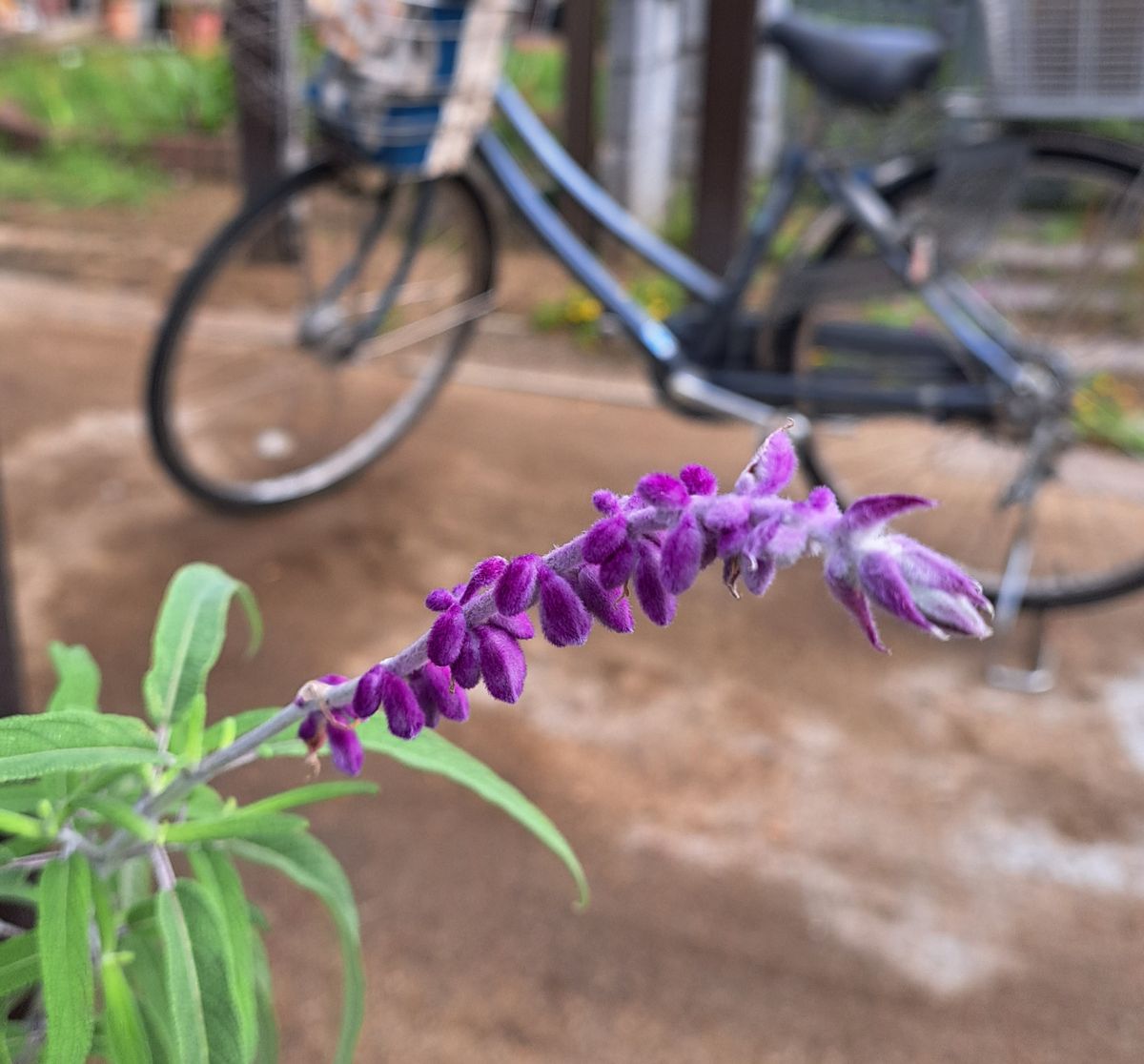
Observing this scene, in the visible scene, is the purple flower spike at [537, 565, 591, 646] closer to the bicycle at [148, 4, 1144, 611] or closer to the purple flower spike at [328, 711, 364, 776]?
the purple flower spike at [328, 711, 364, 776]

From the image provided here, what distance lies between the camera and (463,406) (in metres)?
4.00

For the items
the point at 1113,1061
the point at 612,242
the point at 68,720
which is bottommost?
the point at 1113,1061

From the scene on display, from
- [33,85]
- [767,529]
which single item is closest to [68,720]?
[767,529]

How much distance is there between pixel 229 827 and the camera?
0.99 meters

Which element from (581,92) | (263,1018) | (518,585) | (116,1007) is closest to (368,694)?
(518,585)

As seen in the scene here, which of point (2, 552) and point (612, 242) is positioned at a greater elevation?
point (2, 552)

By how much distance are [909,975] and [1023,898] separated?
298 mm

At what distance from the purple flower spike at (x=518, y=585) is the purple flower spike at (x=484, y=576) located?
0.03 m

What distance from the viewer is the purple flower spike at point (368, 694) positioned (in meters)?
0.78

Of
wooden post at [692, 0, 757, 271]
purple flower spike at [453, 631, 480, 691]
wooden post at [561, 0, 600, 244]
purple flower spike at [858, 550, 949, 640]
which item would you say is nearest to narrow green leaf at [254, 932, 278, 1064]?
purple flower spike at [453, 631, 480, 691]

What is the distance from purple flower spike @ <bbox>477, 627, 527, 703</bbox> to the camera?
2.37ft

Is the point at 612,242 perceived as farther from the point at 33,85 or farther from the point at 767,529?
the point at 767,529

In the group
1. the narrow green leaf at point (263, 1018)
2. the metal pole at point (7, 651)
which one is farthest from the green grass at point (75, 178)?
the narrow green leaf at point (263, 1018)

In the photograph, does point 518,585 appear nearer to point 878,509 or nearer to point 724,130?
point 878,509
